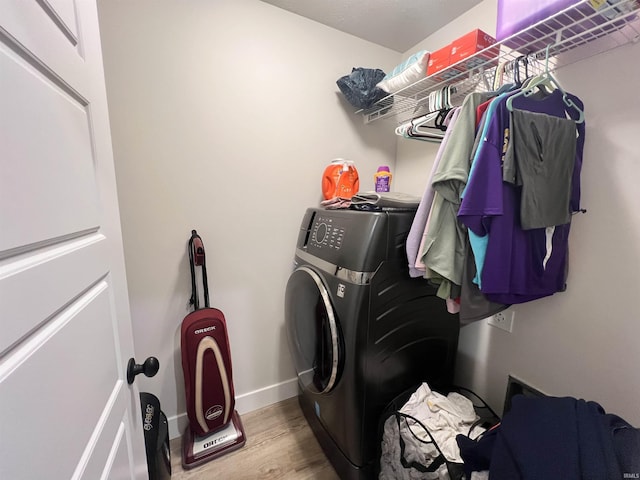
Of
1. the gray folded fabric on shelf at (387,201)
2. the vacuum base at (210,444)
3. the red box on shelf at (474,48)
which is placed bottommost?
the vacuum base at (210,444)

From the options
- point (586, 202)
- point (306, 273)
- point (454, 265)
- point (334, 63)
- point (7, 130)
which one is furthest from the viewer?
point (334, 63)

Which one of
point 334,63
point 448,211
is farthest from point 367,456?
point 334,63

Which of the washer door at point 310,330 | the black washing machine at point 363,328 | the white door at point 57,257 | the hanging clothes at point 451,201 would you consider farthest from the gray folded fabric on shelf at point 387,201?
the white door at point 57,257

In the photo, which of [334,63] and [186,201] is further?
[334,63]

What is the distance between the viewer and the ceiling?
1.37 meters

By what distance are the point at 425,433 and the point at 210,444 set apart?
3.57 ft

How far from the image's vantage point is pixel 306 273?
4.12ft

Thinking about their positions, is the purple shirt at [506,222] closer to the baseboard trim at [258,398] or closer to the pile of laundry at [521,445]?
the pile of laundry at [521,445]

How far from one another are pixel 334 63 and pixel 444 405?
188 cm

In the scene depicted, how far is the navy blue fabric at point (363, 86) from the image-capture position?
4.90 feet

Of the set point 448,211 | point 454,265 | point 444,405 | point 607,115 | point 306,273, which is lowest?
point 444,405

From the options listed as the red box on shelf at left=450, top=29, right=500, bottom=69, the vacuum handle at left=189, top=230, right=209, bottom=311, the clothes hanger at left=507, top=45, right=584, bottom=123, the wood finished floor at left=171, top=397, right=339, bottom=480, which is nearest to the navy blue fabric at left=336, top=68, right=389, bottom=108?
the red box on shelf at left=450, top=29, right=500, bottom=69

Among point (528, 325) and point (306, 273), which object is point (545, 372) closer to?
point (528, 325)

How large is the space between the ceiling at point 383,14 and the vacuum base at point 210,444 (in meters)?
2.29
